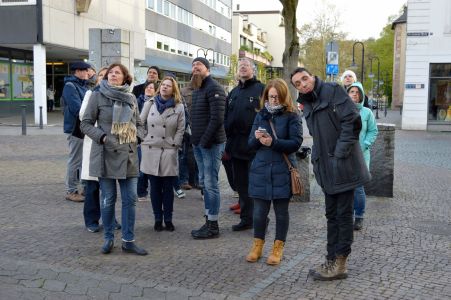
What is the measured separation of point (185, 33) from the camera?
55031 millimetres

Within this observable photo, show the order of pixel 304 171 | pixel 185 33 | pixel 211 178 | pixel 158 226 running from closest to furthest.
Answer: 1. pixel 211 178
2. pixel 158 226
3. pixel 304 171
4. pixel 185 33

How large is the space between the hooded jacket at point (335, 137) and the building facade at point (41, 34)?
21511 millimetres

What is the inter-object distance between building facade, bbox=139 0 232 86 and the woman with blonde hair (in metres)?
31.6

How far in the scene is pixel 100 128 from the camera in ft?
18.8

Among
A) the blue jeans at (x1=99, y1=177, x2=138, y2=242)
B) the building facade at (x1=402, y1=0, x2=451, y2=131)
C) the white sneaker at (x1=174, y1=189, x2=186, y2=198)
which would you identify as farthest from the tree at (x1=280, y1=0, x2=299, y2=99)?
the building facade at (x1=402, y1=0, x2=451, y2=131)

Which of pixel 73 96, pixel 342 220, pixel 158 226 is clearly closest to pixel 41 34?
pixel 73 96

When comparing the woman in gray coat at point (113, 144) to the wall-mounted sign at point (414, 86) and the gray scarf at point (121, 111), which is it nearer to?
the gray scarf at point (121, 111)

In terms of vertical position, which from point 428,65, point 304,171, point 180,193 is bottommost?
point 180,193

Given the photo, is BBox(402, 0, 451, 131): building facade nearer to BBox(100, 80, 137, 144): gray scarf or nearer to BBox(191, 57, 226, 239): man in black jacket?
BBox(191, 57, 226, 239): man in black jacket

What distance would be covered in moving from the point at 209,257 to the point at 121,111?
1.75 m

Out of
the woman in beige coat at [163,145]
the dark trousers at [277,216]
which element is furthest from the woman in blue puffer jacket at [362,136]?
the woman in beige coat at [163,145]

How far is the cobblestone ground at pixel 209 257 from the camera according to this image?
475 centimetres

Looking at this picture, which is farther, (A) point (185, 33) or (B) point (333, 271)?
(A) point (185, 33)

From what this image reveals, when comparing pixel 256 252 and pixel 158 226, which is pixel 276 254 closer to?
pixel 256 252
